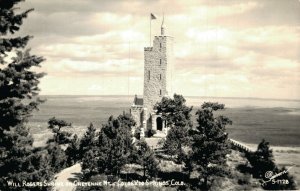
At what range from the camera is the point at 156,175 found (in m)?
34.4

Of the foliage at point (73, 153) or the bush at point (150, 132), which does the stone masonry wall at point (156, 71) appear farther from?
the foliage at point (73, 153)

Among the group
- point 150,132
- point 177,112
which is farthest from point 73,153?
point 150,132

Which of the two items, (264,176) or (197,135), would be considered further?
(264,176)

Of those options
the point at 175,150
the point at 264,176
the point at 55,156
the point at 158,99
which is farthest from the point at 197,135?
the point at 158,99

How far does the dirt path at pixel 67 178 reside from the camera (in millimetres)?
28859

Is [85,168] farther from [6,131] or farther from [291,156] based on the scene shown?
[291,156]

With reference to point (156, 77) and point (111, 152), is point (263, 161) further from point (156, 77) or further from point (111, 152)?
point (156, 77)

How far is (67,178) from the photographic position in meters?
32.5

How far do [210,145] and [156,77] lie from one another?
69.3ft

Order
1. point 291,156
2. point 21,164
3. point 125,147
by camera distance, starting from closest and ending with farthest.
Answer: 1. point 21,164
2. point 125,147
3. point 291,156

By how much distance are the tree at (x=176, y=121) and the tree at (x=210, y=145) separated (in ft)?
15.1

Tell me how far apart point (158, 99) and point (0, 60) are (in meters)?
39.4

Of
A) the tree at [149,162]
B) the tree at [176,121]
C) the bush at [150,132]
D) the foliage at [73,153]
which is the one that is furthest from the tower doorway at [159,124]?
the tree at [149,162]

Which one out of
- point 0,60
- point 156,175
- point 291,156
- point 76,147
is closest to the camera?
point 0,60
